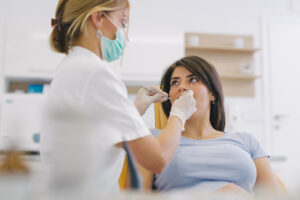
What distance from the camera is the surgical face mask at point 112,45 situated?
1094mm

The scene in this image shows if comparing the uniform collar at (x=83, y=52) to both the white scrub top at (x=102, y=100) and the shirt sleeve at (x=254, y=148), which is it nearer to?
the white scrub top at (x=102, y=100)

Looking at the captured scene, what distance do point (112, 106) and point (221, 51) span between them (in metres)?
2.99

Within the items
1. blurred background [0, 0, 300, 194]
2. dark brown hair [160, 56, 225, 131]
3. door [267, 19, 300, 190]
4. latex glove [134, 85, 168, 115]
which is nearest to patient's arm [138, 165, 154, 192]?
latex glove [134, 85, 168, 115]

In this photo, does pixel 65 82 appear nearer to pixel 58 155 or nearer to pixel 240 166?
pixel 58 155

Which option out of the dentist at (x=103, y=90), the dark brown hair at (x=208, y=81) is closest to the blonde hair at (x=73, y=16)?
the dentist at (x=103, y=90)

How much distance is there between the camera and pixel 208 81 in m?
1.55

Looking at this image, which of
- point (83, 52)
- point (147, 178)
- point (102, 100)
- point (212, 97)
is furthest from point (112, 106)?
point (212, 97)

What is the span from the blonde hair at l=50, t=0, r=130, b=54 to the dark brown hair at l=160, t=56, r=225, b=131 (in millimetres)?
553

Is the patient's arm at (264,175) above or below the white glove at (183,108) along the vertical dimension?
below

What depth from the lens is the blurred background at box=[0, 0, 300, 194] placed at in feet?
9.66

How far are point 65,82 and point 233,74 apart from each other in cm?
297

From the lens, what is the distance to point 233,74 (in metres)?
3.59

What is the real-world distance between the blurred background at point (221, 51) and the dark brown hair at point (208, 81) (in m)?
1.40

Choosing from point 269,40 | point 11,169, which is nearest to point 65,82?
point 11,169
